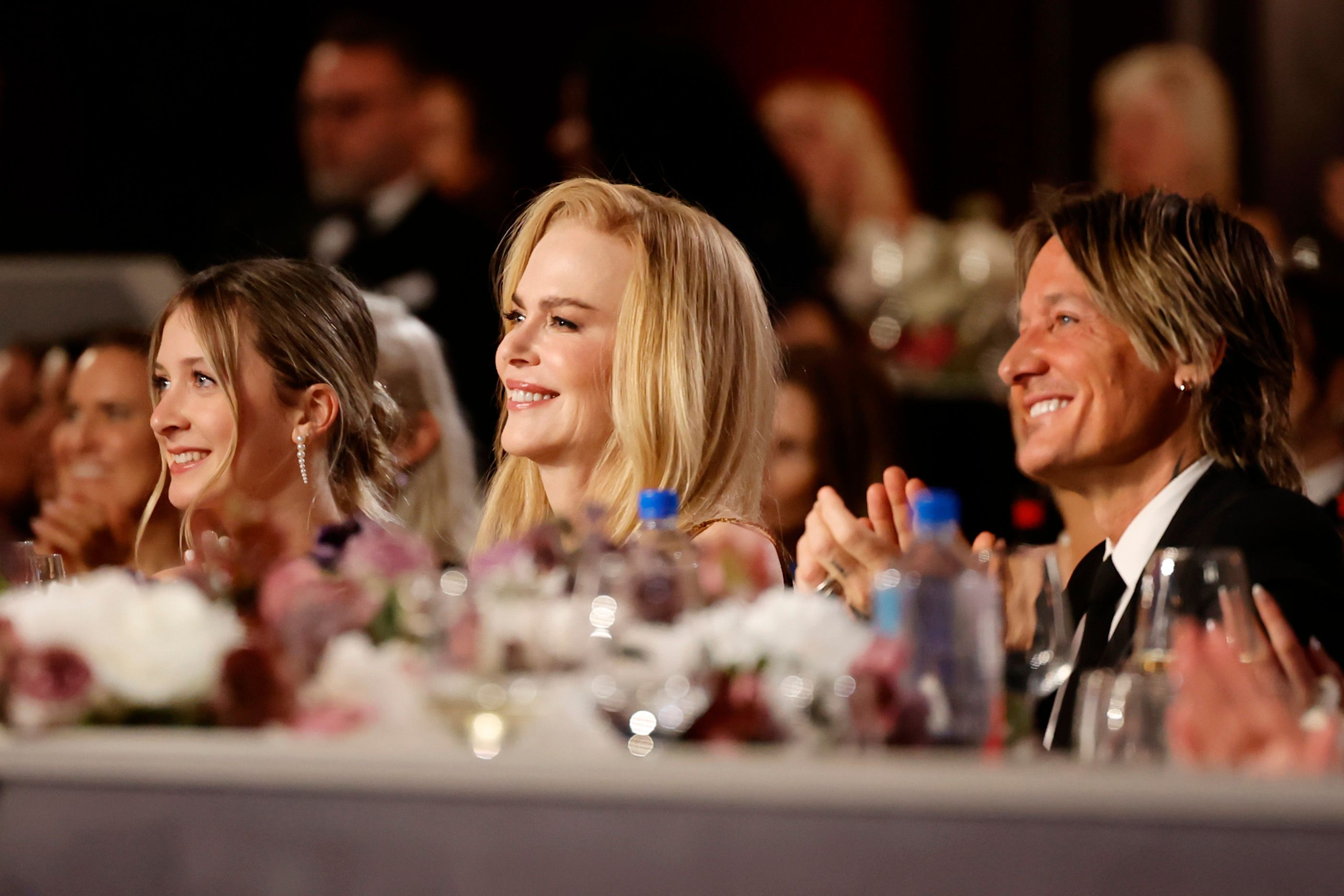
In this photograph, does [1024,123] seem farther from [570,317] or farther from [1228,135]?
[570,317]

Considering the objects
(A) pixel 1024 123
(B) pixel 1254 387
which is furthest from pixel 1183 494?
(A) pixel 1024 123

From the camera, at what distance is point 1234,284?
2.71m

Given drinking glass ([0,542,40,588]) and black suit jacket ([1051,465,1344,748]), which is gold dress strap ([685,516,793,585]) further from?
drinking glass ([0,542,40,588])

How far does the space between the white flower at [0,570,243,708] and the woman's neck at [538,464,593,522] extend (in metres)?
1.10

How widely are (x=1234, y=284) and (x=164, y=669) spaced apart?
1757mm

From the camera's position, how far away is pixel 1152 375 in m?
2.71

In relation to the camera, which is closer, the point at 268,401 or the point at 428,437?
the point at 268,401

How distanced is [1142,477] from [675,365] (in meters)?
0.75

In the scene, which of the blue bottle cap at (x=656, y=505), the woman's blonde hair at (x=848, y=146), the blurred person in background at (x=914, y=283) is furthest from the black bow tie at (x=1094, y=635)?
the woman's blonde hair at (x=848, y=146)

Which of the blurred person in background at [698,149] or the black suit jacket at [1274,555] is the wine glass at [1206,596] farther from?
the blurred person in background at [698,149]

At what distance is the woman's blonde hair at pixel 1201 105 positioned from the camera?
7164mm

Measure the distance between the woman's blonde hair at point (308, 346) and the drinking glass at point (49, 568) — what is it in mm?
293

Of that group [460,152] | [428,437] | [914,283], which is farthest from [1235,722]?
[460,152]

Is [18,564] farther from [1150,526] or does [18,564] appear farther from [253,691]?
[1150,526]
